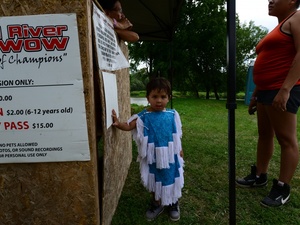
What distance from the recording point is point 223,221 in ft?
6.91

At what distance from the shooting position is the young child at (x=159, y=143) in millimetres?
1996

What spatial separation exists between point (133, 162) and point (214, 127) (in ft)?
11.3

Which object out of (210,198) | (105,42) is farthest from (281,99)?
(105,42)

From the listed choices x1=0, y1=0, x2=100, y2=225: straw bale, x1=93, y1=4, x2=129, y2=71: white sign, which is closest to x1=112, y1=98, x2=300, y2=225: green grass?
x1=0, y1=0, x2=100, y2=225: straw bale

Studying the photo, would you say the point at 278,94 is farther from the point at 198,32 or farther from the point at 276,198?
the point at 198,32

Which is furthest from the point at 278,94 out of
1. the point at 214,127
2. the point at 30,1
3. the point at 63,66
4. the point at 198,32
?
the point at 198,32

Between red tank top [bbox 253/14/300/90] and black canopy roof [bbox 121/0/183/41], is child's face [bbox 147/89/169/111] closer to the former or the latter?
red tank top [bbox 253/14/300/90]

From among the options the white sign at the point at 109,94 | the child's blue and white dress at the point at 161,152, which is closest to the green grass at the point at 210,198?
the child's blue and white dress at the point at 161,152

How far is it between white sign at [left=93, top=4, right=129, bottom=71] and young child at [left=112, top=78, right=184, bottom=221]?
1.24ft

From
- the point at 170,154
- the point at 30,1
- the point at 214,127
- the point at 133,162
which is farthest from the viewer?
the point at 214,127

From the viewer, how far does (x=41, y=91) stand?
1.45 m

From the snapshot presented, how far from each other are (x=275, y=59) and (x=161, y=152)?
133 cm

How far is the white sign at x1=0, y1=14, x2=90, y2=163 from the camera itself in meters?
1.40

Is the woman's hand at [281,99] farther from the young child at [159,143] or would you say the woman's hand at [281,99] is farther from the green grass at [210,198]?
the green grass at [210,198]
